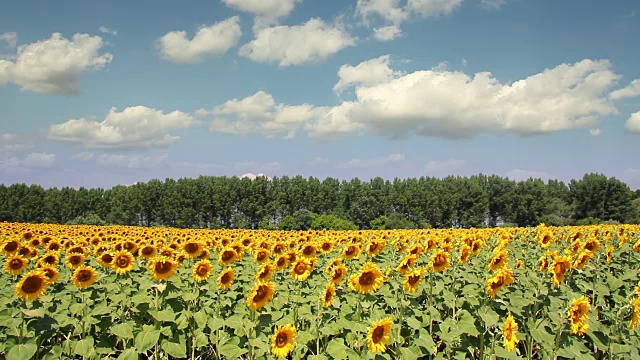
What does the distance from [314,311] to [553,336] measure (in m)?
2.39

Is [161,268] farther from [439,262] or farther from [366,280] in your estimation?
[439,262]

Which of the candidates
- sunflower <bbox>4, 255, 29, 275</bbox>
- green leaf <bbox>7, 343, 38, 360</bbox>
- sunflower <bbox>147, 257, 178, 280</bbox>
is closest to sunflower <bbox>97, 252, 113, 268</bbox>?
sunflower <bbox>4, 255, 29, 275</bbox>

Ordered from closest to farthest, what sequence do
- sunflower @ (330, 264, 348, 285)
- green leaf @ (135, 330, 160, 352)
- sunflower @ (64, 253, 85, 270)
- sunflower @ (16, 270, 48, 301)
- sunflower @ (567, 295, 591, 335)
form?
green leaf @ (135, 330, 160, 352)
sunflower @ (567, 295, 591, 335)
sunflower @ (16, 270, 48, 301)
sunflower @ (330, 264, 348, 285)
sunflower @ (64, 253, 85, 270)

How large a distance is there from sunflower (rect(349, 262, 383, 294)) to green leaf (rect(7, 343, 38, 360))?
2858 millimetres

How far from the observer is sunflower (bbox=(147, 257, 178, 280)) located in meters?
5.07

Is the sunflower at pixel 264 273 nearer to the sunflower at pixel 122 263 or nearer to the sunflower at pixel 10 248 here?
the sunflower at pixel 122 263

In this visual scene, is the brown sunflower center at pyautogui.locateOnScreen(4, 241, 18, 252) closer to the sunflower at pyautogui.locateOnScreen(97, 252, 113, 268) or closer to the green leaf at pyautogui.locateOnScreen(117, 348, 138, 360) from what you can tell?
the sunflower at pyautogui.locateOnScreen(97, 252, 113, 268)

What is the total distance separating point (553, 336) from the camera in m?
4.42

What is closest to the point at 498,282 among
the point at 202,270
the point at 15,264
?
the point at 202,270

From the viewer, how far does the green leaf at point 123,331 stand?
13.7 ft

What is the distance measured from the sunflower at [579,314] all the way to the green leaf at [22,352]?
4754 mm

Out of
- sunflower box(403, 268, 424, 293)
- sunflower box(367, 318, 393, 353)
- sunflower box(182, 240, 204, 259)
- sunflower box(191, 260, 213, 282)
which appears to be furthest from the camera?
sunflower box(182, 240, 204, 259)

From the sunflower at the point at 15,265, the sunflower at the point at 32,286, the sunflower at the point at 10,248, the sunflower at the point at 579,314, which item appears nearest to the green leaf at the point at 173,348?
the sunflower at the point at 32,286

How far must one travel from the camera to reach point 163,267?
5.14m
